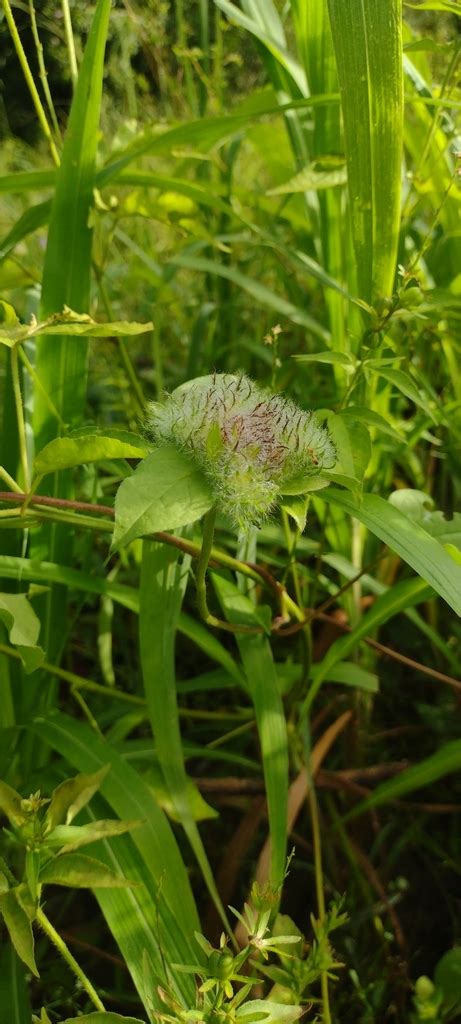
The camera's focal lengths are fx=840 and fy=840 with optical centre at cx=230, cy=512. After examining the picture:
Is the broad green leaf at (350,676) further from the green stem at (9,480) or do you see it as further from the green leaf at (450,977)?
the green stem at (9,480)

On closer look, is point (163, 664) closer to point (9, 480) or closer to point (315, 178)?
point (9, 480)

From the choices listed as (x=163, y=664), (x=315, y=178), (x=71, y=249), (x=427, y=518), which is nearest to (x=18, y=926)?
(x=163, y=664)

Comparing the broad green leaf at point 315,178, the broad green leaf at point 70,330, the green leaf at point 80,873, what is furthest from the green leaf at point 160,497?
the broad green leaf at point 315,178

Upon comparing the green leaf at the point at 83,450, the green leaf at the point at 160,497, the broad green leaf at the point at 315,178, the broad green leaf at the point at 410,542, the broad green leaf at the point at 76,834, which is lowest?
the broad green leaf at the point at 76,834

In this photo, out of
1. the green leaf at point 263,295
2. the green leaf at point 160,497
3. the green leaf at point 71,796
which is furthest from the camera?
the green leaf at point 263,295

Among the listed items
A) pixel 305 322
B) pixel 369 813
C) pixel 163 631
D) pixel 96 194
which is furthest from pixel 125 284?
pixel 369 813

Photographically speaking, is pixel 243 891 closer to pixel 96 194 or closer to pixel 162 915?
pixel 162 915

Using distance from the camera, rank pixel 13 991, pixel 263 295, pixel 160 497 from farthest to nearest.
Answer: pixel 263 295
pixel 13 991
pixel 160 497

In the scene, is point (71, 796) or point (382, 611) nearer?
point (71, 796)
